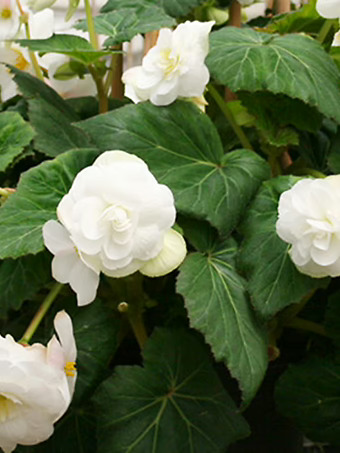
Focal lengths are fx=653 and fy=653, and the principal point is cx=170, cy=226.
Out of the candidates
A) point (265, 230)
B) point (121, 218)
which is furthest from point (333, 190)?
point (121, 218)

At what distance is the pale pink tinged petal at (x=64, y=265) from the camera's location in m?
0.50

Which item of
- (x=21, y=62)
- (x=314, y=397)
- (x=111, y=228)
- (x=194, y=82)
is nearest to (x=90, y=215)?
(x=111, y=228)

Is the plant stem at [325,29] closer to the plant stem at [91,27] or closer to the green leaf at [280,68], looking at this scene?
the green leaf at [280,68]

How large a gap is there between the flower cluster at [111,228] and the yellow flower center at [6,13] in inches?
14.0

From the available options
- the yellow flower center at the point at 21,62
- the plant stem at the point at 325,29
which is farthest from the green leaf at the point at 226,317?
the yellow flower center at the point at 21,62

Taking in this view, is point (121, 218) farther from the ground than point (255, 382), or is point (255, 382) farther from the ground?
point (121, 218)

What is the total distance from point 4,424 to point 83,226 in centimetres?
15

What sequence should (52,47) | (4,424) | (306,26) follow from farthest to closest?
(306,26)
(52,47)
(4,424)

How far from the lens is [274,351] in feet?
2.05

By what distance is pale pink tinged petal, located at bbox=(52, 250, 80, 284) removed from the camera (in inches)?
19.6

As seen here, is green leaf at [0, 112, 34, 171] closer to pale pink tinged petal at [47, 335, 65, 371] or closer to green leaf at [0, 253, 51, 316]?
green leaf at [0, 253, 51, 316]

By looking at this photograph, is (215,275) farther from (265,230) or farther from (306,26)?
→ (306,26)

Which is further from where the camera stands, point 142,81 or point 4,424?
point 142,81

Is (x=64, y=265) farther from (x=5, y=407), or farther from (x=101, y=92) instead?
(x=101, y=92)
